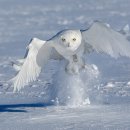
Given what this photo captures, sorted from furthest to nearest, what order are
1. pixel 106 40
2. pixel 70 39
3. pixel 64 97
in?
pixel 106 40 → pixel 64 97 → pixel 70 39

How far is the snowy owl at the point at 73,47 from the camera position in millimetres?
9242

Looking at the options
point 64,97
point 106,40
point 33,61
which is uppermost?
point 106,40

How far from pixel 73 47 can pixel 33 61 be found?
571 mm

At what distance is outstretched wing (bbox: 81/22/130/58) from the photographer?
30.8ft

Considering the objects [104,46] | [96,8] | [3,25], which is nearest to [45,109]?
[104,46]

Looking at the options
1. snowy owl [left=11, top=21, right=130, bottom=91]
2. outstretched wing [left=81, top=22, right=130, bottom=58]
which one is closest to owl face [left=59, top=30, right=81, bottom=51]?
snowy owl [left=11, top=21, right=130, bottom=91]

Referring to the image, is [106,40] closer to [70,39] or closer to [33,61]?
[70,39]

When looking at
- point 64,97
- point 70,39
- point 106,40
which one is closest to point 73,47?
→ point 70,39

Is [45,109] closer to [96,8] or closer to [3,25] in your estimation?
[3,25]

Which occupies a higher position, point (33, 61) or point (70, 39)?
point (70, 39)

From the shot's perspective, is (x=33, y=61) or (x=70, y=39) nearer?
(x=70, y=39)

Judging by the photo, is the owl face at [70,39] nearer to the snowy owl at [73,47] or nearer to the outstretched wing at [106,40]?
the snowy owl at [73,47]

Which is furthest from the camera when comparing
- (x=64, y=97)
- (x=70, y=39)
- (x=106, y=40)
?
(x=106, y=40)

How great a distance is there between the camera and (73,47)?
924 centimetres
